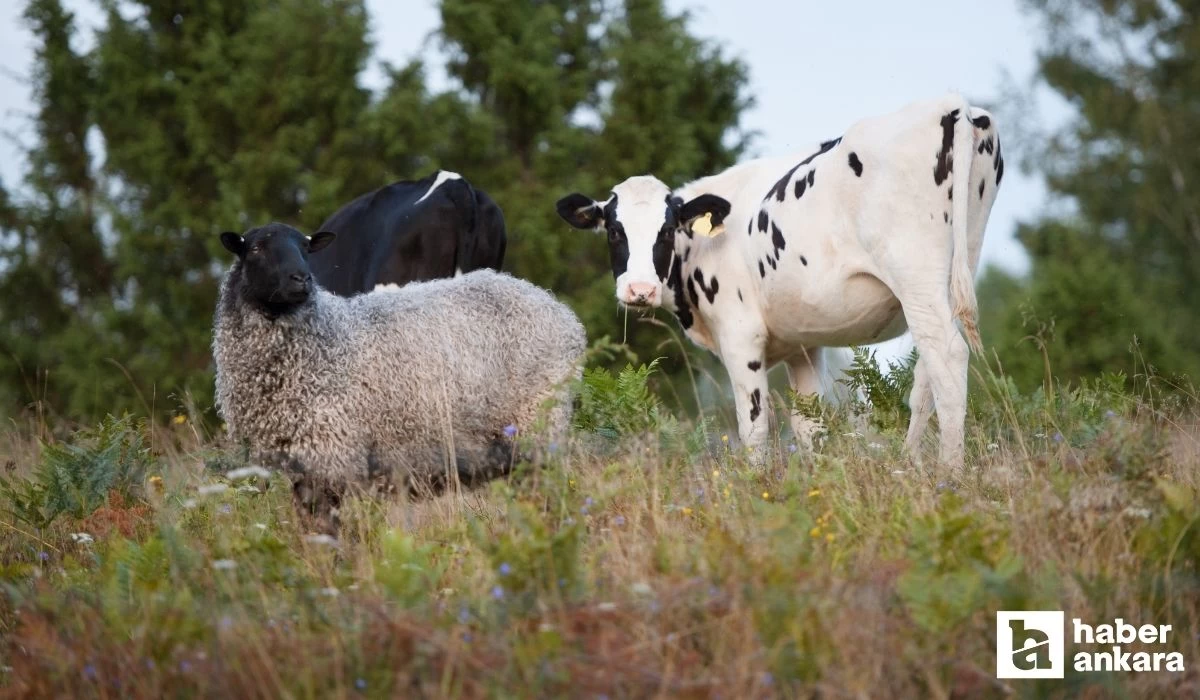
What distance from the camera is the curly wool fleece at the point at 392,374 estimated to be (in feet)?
21.6

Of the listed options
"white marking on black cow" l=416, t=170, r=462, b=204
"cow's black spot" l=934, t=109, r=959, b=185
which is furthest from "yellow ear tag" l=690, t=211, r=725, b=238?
"white marking on black cow" l=416, t=170, r=462, b=204

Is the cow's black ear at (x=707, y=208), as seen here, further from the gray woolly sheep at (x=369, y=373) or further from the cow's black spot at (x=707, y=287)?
the gray woolly sheep at (x=369, y=373)

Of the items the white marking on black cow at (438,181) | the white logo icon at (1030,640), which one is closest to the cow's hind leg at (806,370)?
the white marking on black cow at (438,181)

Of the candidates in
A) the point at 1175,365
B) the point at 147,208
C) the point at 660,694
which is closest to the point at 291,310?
the point at 660,694

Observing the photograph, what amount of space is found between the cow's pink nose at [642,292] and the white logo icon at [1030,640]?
4.71m

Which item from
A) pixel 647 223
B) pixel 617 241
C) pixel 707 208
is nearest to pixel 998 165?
pixel 707 208

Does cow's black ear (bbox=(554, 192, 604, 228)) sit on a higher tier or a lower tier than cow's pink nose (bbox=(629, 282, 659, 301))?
higher

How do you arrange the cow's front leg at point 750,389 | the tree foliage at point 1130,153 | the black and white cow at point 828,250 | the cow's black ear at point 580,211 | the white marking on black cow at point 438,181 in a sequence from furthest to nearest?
the tree foliage at point 1130,153 < the white marking on black cow at point 438,181 < the cow's black ear at point 580,211 < the cow's front leg at point 750,389 < the black and white cow at point 828,250

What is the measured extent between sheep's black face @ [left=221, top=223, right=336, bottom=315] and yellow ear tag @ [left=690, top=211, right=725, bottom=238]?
3263 mm

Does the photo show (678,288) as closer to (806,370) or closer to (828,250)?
(806,370)

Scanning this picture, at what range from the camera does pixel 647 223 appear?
9102 millimetres

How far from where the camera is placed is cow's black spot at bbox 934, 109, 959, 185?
7820 millimetres

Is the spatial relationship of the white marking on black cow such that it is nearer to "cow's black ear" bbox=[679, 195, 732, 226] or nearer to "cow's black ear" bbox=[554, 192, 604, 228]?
"cow's black ear" bbox=[554, 192, 604, 228]

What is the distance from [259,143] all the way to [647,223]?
13.6 metres
